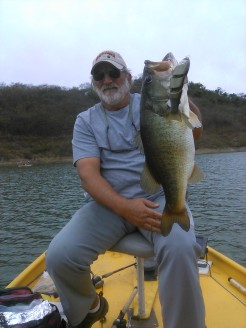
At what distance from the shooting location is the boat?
3338 mm

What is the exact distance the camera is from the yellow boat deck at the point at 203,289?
3547 millimetres

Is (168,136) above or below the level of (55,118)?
below

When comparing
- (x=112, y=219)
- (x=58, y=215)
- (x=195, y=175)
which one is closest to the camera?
(x=195, y=175)

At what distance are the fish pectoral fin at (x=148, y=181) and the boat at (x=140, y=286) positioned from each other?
0.49m

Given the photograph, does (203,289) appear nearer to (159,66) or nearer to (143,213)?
(143,213)

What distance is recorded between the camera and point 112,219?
3068 millimetres

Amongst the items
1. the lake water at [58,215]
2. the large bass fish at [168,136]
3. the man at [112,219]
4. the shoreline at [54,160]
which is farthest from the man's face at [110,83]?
the shoreline at [54,160]

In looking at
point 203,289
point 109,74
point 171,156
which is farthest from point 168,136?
point 203,289

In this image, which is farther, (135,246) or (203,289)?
(203,289)

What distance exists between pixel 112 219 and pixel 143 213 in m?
0.45

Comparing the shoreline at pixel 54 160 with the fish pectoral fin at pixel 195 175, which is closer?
the fish pectoral fin at pixel 195 175

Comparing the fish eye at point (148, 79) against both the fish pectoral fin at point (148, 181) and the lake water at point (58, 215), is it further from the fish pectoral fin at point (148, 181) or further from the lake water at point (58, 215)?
the lake water at point (58, 215)

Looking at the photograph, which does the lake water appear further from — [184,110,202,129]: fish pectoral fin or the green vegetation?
the green vegetation

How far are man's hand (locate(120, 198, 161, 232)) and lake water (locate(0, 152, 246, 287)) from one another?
7809 mm
